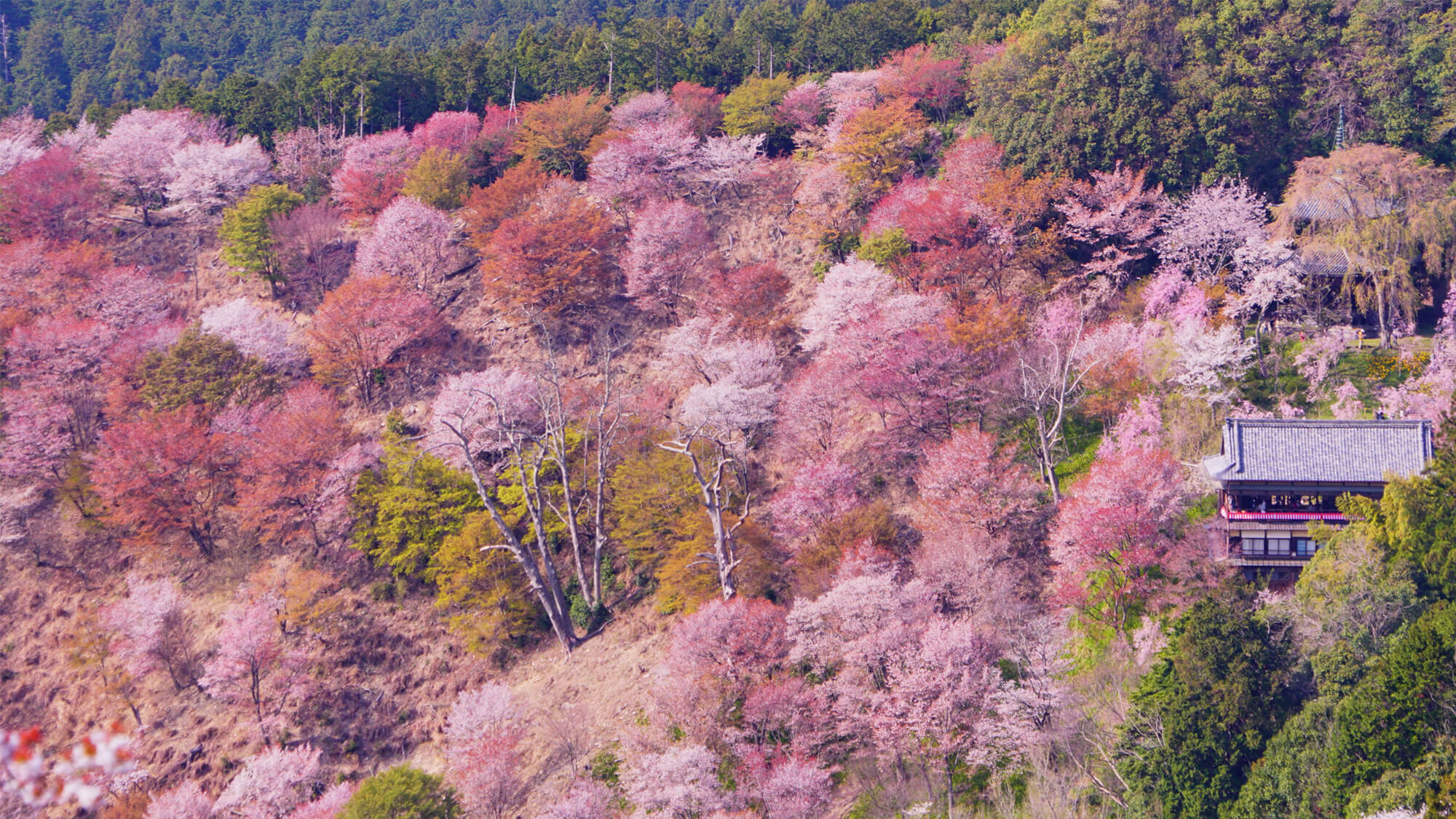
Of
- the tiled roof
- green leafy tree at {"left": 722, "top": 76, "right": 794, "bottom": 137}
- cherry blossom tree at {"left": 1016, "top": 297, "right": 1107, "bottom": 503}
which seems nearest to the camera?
the tiled roof

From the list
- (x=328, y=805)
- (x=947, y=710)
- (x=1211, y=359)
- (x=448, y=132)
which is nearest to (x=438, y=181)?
(x=448, y=132)

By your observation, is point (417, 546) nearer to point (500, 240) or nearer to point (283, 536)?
point (283, 536)

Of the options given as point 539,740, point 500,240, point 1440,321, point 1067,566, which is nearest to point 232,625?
point 539,740

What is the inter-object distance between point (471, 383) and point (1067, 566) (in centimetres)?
1874

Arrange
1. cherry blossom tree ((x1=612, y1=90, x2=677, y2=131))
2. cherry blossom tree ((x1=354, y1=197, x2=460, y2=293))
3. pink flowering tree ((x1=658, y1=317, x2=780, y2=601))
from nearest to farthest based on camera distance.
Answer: pink flowering tree ((x1=658, y1=317, x2=780, y2=601)), cherry blossom tree ((x1=354, y1=197, x2=460, y2=293)), cherry blossom tree ((x1=612, y1=90, x2=677, y2=131))

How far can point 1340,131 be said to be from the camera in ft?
117

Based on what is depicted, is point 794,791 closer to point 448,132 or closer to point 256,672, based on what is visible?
point 256,672

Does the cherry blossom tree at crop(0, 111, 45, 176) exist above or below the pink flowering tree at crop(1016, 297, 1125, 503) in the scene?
above

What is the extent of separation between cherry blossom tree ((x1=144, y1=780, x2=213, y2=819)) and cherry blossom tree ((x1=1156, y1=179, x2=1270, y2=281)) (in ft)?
95.5

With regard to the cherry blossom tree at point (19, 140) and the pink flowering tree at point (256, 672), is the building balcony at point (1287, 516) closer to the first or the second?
the pink flowering tree at point (256, 672)

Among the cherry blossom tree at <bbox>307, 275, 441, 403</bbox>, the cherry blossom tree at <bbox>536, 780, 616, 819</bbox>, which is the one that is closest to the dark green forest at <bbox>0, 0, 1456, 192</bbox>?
the cherry blossom tree at <bbox>307, 275, 441, 403</bbox>

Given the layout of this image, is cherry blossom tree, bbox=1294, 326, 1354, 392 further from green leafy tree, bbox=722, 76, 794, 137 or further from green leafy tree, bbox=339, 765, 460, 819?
green leafy tree, bbox=722, 76, 794, 137

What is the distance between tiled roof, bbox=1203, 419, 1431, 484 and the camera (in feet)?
75.1

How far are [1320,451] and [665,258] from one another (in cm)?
2170
